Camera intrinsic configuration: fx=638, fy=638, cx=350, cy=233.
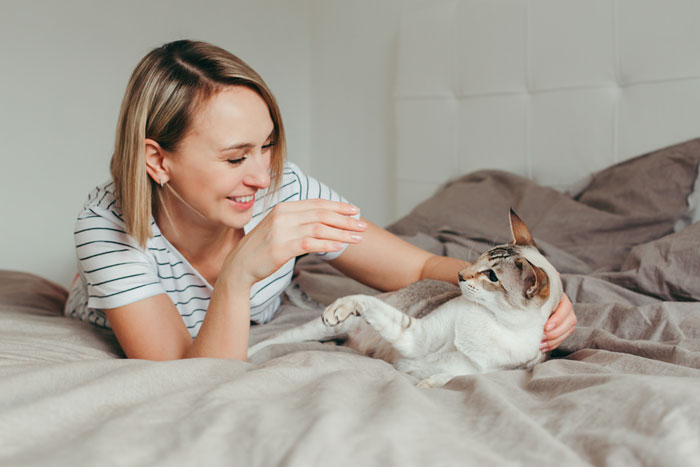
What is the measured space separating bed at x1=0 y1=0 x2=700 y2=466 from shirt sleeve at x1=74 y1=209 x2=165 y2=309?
5.2 inches

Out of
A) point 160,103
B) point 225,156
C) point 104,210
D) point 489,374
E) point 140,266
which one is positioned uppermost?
point 160,103

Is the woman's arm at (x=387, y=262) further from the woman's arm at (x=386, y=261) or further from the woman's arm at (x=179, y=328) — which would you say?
the woman's arm at (x=179, y=328)

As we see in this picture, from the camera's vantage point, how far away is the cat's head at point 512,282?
1.07 m

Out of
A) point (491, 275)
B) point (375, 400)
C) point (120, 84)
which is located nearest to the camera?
point (375, 400)

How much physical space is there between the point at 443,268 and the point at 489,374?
46cm

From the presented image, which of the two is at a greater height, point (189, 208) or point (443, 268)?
point (189, 208)

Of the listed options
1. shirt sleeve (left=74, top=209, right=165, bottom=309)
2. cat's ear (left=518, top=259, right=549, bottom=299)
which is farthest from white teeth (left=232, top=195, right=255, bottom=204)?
cat's ear (left=518, top=259, right=549, bottom=299)

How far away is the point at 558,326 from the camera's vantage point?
3.76 ft

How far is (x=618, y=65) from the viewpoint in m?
1.95

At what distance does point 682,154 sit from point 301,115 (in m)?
2.06

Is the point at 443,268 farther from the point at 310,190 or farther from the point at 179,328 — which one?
the point at 179,328

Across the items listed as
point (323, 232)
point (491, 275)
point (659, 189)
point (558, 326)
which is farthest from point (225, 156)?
point (659, 189)

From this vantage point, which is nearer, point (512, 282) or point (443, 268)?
point (512, 282)

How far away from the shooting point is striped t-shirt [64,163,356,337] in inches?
48.7
